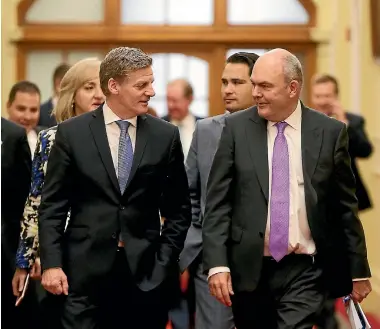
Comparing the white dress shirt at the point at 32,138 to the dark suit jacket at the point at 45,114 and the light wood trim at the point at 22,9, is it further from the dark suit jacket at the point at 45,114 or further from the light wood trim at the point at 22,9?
the light wood trim at the point at 22,9

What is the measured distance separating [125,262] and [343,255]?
0.88 m

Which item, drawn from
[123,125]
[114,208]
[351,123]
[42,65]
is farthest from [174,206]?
[42,65]

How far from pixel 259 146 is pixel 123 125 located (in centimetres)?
57

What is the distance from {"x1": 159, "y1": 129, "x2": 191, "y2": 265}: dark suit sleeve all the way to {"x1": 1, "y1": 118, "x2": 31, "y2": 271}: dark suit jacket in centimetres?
143

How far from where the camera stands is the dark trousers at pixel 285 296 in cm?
453

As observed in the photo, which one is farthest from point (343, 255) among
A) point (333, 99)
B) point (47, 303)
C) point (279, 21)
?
point (279, 21)

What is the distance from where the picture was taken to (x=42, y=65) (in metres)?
11.5

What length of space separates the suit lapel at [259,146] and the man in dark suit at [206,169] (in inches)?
30.5

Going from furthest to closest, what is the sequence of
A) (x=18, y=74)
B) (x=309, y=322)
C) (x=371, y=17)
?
(x=18, y=74), (x=371, y=17), (x=309, y=322)

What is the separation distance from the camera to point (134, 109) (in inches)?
184

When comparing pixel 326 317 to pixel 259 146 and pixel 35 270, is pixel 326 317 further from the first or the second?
pixel 35 270

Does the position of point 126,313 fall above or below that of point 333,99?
below

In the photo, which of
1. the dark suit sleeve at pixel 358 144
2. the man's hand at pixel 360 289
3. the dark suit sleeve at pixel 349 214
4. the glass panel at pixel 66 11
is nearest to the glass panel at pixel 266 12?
the glass panel at pixel 66 11

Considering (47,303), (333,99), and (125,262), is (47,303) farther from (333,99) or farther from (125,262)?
(333,99)
